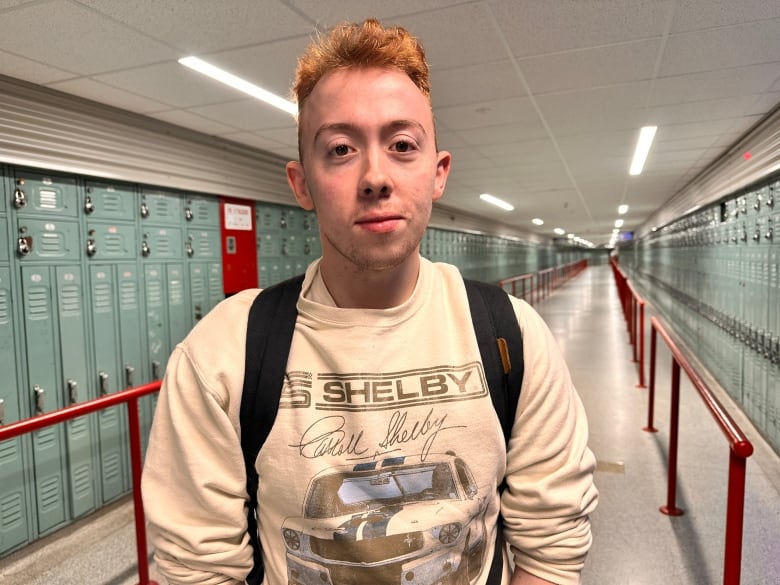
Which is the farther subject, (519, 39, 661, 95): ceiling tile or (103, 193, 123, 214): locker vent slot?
(103, 193, 123, 214): locker vent slot

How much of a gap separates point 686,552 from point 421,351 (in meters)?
2.62

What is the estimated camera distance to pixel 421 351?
0.97 meters

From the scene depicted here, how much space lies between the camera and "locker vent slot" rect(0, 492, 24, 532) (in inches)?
121

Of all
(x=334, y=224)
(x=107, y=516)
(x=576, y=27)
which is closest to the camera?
(x=334, y=224)

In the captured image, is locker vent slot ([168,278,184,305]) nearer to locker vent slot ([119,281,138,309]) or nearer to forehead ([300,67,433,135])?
locker vent slot ([119,281,138,309])

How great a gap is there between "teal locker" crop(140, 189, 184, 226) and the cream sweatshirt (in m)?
3.48

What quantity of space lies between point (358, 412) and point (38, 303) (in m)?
3.19

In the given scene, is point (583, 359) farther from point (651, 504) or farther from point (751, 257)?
point (651, 504)

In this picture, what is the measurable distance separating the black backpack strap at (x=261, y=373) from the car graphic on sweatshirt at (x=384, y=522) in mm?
127

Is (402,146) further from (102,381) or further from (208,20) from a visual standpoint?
(102,381)

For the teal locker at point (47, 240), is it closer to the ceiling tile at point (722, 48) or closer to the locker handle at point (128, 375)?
the locker handle at point (128, 375)

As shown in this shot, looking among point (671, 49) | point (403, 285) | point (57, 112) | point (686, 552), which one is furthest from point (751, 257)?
point (57, 112)

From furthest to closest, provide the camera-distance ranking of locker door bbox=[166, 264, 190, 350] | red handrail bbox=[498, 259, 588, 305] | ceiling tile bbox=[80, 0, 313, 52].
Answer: red handrail bbox=[498, 259, 588, 305] → locker door bbox=[166, 264, 190, 350] → ceiling tile bbox=[80, 0, 313, 52]

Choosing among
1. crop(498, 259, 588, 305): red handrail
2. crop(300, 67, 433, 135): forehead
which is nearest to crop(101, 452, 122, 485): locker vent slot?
crop(300, 67, 433, 135): forehead
